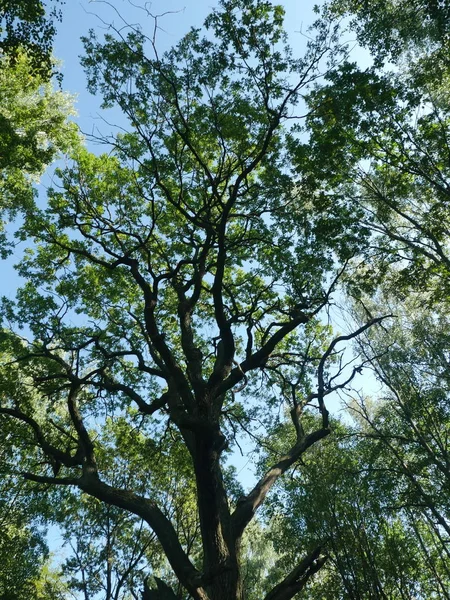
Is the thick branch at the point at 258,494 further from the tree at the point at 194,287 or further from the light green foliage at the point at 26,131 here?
the light green foliage at the point at 26,131

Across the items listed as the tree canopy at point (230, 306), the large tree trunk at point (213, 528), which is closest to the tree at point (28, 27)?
the tree canopy at point (230, 306)

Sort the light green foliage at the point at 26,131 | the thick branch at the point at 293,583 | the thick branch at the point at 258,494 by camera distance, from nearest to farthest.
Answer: the thick branch at the point at 293,583
the thick branch at the point at 258,494
the light green foliage at the point at 26,131

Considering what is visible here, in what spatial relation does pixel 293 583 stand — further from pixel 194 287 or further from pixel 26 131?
pixel 26 131

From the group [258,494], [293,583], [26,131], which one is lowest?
[293,583]

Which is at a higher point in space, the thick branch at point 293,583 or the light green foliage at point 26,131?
the light green foliage at point 26,131

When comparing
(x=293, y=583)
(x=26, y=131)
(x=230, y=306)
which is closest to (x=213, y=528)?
(x=293, y=583)

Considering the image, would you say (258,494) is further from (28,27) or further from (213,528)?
(28,27)

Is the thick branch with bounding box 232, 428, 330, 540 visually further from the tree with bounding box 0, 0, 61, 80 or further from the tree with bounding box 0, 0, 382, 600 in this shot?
the tree with bounding box 0, 0, 61, 80

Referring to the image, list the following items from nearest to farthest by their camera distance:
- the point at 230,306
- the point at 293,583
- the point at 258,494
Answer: the point at 293,583
the point at 258,494
the point at 230,306

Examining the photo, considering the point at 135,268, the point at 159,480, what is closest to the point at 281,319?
the point at 135,268

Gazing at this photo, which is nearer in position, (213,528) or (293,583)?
(293,583)

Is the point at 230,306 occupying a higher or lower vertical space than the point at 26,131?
lower

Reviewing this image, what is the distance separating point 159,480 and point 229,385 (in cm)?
956

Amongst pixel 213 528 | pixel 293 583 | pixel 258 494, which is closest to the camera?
pixel 293 583
